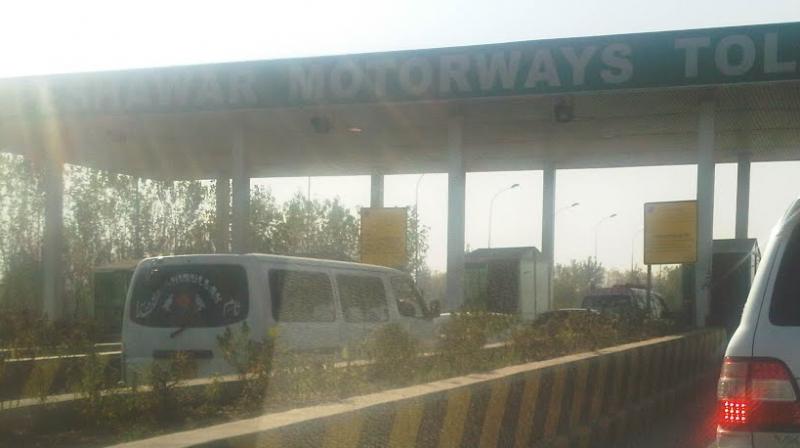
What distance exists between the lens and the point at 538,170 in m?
38.0

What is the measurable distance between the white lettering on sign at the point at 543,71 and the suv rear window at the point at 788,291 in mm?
17656

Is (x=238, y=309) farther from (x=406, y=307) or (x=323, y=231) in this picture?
(x=323, y=231)

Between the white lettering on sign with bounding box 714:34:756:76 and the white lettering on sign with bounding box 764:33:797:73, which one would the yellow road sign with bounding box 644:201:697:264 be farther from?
the white lettering on sign with bounding box 764:33:797:73

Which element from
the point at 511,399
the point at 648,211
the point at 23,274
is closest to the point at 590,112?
the point at 648,211

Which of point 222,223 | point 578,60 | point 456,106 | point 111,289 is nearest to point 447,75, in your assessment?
point 456,106

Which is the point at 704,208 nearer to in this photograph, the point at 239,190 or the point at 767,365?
the point at 239,190

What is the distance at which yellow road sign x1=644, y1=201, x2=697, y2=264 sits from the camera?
2439 centimetres

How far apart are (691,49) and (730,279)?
837 centimetres

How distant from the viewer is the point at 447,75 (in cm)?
2334

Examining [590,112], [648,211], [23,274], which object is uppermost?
[590,112]

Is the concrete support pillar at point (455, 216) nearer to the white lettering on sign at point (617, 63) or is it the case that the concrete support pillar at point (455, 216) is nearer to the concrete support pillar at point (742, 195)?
the white lettering on sign at point (617, 63)

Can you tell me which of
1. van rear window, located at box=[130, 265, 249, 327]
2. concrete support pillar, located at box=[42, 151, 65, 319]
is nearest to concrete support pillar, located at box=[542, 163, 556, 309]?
concrete support pillar, located at box=[42, 151, 65, 319]

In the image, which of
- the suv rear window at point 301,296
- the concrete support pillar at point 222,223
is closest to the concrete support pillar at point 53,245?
the concrete support pillar at point 222,223

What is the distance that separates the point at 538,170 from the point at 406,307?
23937mm
